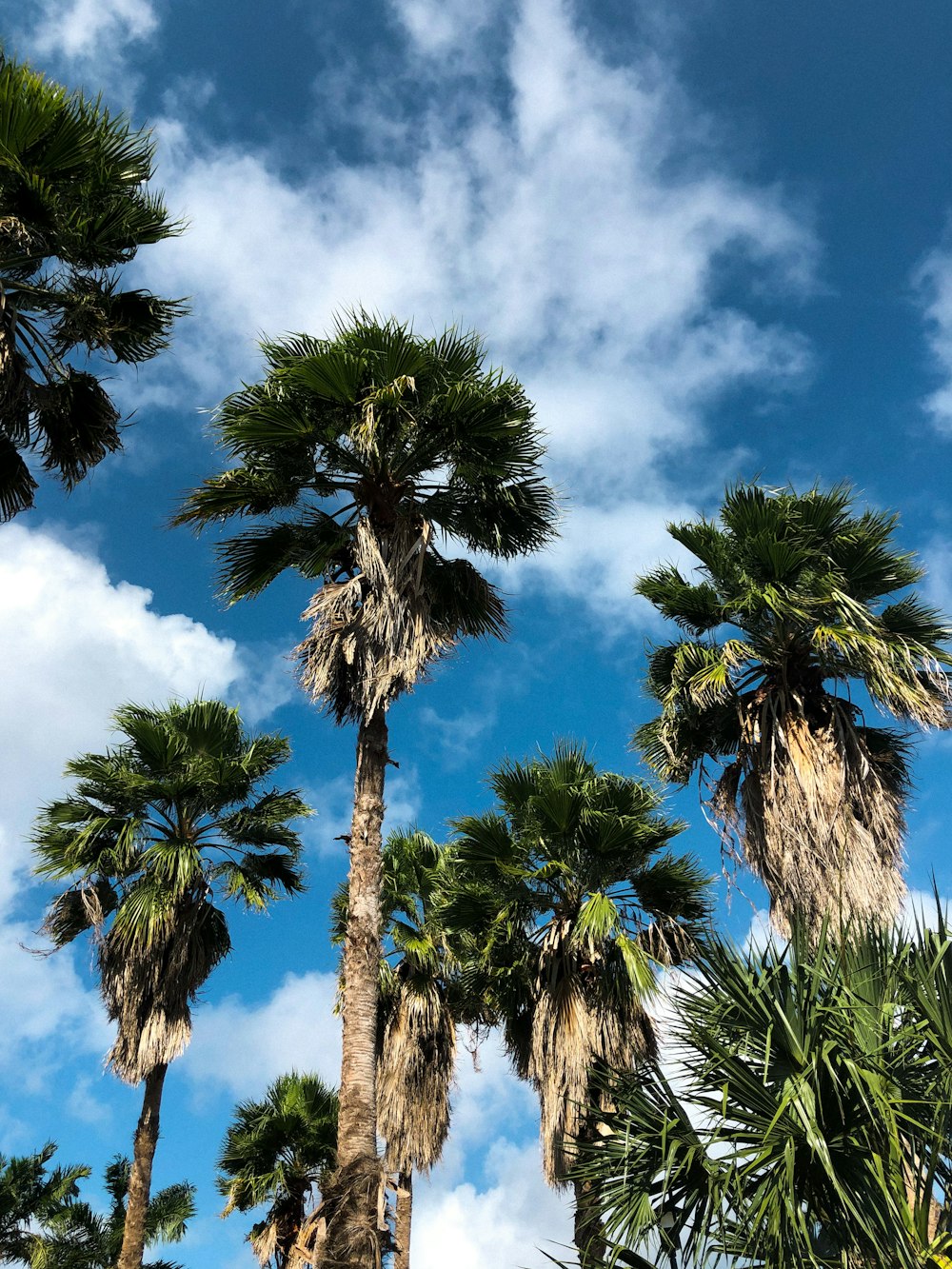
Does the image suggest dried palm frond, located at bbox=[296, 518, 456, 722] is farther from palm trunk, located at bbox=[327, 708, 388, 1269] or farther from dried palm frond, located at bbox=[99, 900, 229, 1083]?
dried palm frond, located at bbox=[99, 900, 229, 1083]

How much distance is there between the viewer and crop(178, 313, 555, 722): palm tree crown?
337 inches

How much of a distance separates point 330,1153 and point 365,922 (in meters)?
9.66

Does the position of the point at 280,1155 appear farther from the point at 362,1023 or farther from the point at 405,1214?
the point at 362,1023

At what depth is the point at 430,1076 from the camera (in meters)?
14.2

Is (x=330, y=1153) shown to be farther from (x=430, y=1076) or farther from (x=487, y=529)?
(x=487, y=529)

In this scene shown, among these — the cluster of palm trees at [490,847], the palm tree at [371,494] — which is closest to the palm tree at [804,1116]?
the cluster of palm trees at [490,847]

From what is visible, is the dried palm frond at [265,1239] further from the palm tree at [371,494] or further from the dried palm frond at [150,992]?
the palm tree at [371,494]

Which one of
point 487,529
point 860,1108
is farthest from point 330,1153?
point 860,1108

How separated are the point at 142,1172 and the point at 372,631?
7128 mm

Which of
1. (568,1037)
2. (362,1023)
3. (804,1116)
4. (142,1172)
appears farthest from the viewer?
(142,1172)

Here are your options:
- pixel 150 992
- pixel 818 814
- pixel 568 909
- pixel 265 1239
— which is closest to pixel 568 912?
pixel 568 909

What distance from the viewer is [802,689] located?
37.9 feet

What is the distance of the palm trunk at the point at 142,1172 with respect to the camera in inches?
420

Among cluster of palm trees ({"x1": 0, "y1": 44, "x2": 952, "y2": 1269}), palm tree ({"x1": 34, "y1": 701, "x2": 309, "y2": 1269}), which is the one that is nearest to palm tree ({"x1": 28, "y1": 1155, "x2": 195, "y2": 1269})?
cluster of palm trees ({"x1": 0, "y1": 44, "x2": 952, "y2": 1269})
